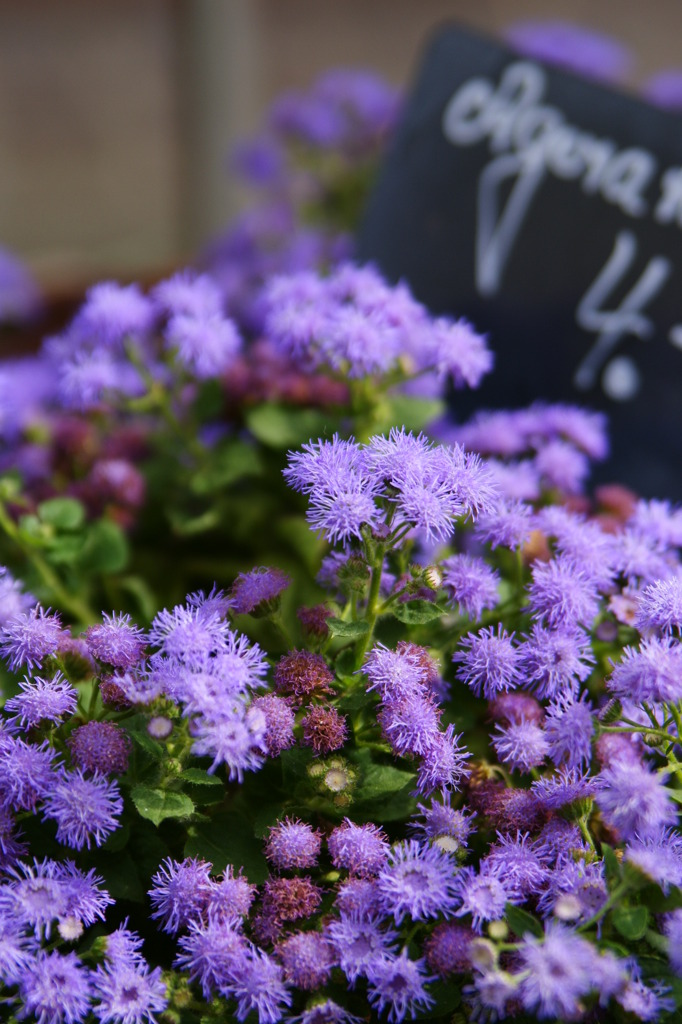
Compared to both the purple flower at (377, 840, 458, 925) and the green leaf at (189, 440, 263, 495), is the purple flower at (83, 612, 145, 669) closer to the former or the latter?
the purple flower at (377, 840, 458, 925)

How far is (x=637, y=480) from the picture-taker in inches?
59.4

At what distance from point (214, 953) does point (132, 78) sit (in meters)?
3.58

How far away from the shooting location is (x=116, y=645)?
920mm

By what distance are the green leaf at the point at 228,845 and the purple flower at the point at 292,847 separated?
1.3 inches

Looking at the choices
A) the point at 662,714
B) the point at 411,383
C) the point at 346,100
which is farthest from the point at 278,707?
the point at 346,100

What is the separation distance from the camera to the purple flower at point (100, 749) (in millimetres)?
883

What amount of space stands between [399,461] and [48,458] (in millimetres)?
794

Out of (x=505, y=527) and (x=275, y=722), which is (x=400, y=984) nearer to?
(x=275, y=722)

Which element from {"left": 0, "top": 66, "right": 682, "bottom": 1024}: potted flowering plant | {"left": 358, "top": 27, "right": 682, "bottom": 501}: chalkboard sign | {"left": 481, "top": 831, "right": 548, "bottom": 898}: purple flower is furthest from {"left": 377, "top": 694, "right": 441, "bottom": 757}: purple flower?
{"left": 358, "top": 27, "right": 682, "bottom": 501}: chalkboard sign

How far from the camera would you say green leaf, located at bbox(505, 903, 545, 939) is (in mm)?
828

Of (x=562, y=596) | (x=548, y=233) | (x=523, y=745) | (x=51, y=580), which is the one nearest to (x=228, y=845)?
(x=523, y=745)

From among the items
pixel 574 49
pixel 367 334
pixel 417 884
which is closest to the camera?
pixel 417 884

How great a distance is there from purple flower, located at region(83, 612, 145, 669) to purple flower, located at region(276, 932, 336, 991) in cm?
27

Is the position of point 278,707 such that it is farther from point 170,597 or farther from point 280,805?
point 170,597
